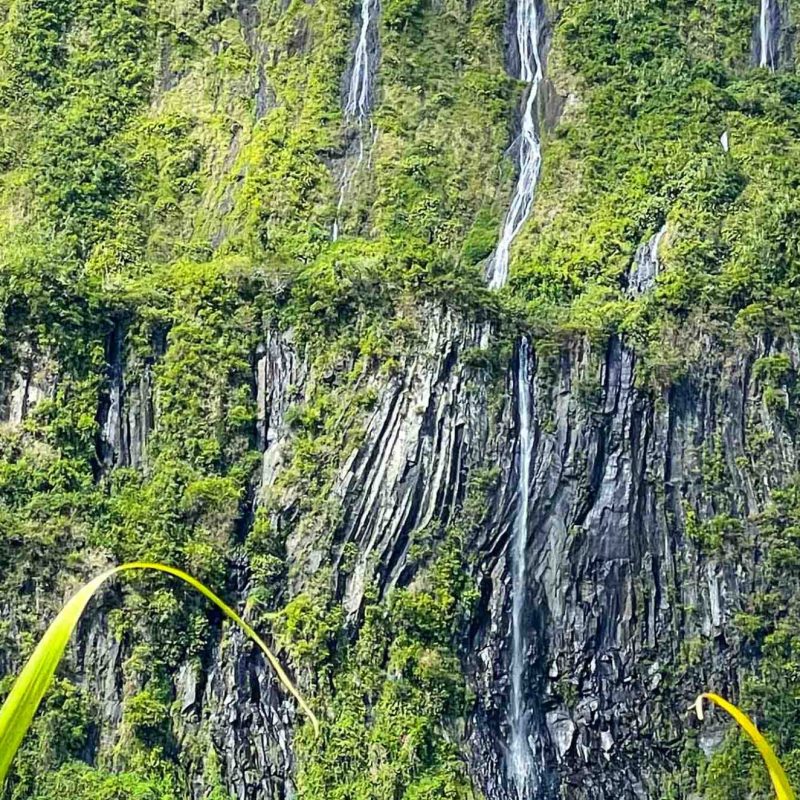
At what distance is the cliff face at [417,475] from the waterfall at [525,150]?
0.18m

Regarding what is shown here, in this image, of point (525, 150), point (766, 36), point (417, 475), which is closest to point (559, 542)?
point (417, 475)

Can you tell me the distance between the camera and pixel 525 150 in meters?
24.0

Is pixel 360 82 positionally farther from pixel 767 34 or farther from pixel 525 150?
pixel 767 34

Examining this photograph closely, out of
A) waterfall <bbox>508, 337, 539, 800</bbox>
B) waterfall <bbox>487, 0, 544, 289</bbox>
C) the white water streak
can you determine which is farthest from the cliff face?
the white water streak

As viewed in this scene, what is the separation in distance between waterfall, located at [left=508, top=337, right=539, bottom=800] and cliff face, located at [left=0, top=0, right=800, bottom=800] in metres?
0.04

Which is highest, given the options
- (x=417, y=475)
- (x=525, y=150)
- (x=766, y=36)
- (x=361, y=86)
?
(x=766, y=36)

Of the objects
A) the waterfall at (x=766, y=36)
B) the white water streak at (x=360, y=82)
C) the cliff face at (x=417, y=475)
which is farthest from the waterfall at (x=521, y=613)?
the waterfall at (x=766, y=36)

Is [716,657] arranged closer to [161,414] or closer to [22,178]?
[161,414]

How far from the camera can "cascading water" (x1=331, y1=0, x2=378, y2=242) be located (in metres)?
23.4

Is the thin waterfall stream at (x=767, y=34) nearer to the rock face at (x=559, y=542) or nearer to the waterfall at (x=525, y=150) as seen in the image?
the waterfall at (x=525, y=150)

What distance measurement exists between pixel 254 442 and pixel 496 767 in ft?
18.1

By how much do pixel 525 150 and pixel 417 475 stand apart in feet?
24.9

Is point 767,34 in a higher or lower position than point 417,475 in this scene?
higher

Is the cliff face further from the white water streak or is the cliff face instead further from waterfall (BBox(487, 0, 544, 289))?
the white water streak
